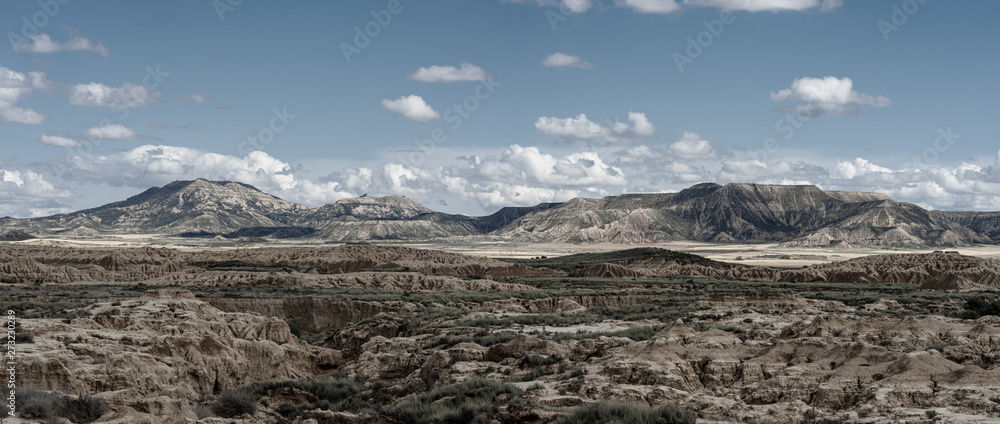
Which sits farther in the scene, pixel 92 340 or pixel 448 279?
pixel 448 279

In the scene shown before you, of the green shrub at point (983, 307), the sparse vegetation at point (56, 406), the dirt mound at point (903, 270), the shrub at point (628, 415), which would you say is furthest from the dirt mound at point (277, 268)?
the shrub at point (628, 415)

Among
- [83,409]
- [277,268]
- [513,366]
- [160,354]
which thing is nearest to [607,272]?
[277,268]

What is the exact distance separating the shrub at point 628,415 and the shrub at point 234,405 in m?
9.16

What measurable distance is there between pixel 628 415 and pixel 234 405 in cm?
1071

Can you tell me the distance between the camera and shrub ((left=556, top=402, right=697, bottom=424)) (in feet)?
51.2

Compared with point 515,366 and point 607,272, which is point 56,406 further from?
point 607,272

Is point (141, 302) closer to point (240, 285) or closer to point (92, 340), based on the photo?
point (92, 340)

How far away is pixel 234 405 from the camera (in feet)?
69.4

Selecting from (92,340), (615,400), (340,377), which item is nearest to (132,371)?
(92,340)

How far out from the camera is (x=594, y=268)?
9956 cm

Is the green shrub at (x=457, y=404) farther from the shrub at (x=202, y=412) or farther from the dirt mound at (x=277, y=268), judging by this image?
the dirt mound at (x=277, y=268)

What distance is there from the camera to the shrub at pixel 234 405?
68.3 ft

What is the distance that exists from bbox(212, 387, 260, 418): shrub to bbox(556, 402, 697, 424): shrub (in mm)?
9156

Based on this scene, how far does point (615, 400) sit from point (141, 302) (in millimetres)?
27831
